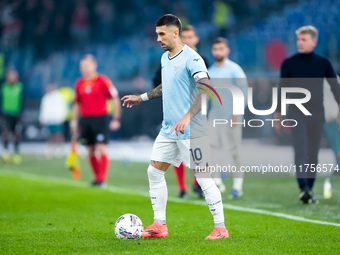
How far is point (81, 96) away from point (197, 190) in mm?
3225

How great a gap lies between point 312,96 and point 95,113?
4.33m

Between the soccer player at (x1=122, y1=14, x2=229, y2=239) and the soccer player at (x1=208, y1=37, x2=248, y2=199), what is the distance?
146 inches

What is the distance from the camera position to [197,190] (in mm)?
9648

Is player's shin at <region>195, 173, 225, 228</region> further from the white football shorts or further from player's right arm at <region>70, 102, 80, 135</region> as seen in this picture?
player's right arm at <region>70, 102, 80, 135</region>

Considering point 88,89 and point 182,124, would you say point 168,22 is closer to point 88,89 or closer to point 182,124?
point 182,124

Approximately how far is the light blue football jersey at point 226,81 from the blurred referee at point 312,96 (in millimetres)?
786

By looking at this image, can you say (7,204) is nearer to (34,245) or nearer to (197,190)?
(197,190)

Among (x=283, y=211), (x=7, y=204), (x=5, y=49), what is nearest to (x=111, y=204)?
(x=7, y=204)

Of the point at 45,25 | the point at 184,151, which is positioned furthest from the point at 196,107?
the point at 45,25

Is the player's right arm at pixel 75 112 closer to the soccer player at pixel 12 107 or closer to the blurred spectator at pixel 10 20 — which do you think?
the soccer player at pixel 12 107

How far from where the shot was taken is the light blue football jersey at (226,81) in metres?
9.49

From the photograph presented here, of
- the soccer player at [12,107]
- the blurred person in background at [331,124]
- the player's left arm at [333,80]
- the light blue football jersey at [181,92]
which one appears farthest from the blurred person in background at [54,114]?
the light blue football jersey at [181,92]

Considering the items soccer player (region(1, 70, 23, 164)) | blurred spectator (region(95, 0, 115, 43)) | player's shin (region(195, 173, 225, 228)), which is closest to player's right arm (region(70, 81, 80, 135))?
player's shin (region(195, 173, 225, 228))

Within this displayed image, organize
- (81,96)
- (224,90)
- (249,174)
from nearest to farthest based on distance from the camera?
(224,90) < (81,96) < (249,174)
